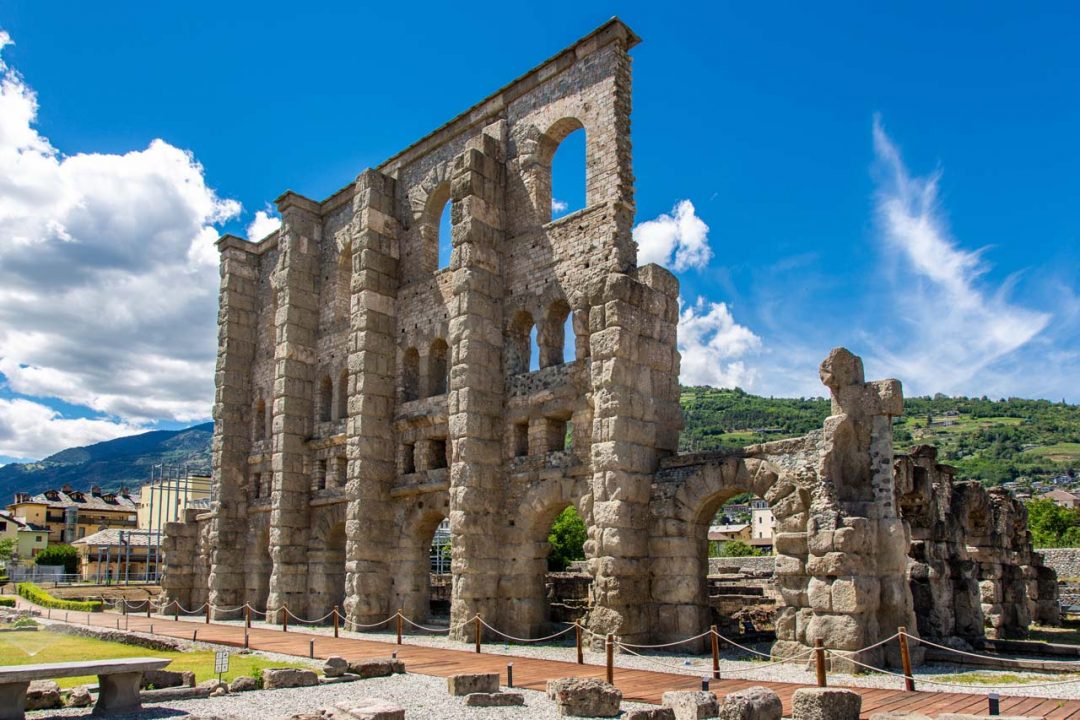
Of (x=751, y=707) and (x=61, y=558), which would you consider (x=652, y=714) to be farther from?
(x=61, y=558)

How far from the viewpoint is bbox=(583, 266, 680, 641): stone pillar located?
636 inches

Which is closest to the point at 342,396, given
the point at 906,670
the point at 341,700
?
the point at 341,700

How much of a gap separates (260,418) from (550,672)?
18.9 metres

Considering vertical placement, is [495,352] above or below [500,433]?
above

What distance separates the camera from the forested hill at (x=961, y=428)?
13088 cm

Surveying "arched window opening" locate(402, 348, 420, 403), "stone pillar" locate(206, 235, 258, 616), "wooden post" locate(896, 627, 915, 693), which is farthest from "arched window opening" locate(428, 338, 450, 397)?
"wooden post" locate(896, 627, 915, 693)

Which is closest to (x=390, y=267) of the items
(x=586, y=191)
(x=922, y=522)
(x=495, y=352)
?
(x=495, y=352)

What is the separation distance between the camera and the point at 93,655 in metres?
15.9

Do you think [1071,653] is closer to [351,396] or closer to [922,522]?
[922,522]

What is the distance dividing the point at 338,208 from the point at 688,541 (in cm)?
1610

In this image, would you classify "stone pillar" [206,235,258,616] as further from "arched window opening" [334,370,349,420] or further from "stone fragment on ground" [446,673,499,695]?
"stone fragment on ground" [446,673,499,695]

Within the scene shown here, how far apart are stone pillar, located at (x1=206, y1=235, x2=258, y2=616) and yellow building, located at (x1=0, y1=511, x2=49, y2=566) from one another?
58.7 meters

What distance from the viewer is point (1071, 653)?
47.0 feet

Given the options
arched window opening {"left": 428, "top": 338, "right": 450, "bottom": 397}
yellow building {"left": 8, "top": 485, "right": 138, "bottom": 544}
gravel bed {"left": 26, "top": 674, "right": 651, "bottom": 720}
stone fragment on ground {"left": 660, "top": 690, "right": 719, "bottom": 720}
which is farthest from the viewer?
yellow building {"left": 8, "top": 485, "right": 138, "bottom": 544}
